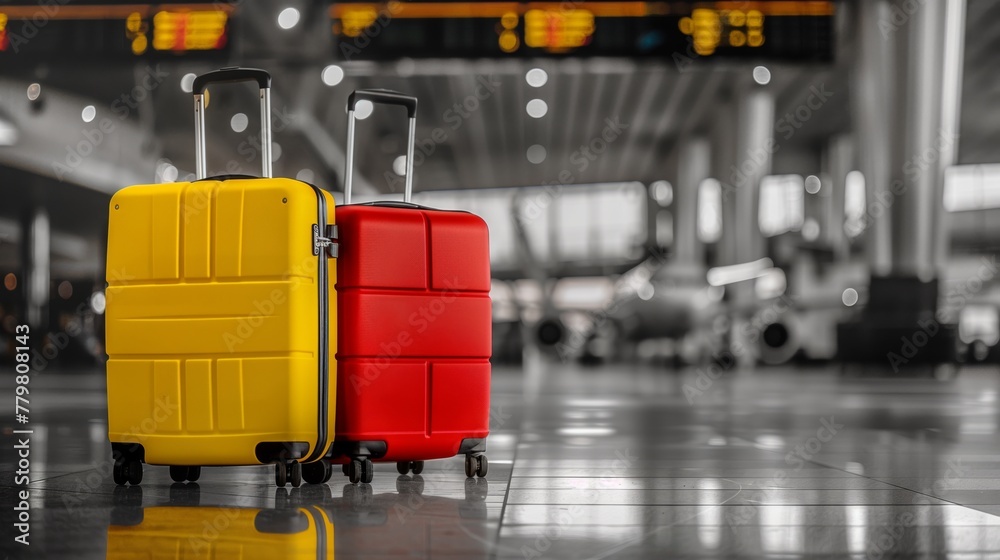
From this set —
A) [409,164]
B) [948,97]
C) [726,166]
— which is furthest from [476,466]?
[726,166]

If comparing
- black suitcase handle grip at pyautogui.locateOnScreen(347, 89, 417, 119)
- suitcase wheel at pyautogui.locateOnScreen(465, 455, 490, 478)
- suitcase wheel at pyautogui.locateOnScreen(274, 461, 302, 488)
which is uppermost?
black suitcase handle grip at pyautogui.locateOnScreen(347, 89, 417, 119)

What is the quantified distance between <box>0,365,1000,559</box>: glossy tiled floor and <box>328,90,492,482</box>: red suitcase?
0.16 metres

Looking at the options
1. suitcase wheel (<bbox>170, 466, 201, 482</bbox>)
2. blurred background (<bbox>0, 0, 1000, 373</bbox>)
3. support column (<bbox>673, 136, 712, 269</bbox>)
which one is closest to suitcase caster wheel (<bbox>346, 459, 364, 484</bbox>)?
suitcase wheel (<bbox>170, 466, 201, 482</bbox>)

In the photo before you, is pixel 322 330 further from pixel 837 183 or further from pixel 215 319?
pixel 837 183

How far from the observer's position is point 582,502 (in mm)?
2654

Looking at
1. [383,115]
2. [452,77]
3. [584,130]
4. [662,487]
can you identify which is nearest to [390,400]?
[662,487]

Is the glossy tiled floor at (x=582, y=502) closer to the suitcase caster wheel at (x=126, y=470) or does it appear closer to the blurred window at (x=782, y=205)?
the suitcase caster wheel at (x=126, y=470)

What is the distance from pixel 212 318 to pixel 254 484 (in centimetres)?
60

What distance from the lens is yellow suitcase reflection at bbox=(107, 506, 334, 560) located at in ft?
6.29

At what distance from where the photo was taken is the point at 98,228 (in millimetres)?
27859

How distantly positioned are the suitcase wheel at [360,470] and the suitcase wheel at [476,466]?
1.15 feet

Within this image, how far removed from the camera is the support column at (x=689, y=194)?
32406mm

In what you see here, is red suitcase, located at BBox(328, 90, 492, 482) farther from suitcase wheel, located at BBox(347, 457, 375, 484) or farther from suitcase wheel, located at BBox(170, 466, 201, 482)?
suitcase wheel, located at BBox(170, 466, 201, 482)

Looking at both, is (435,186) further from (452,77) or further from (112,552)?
(112,552)
